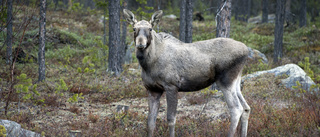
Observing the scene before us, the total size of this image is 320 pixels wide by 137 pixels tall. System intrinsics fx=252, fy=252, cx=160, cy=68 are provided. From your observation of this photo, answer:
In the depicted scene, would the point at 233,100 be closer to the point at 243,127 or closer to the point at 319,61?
the point at 243,127

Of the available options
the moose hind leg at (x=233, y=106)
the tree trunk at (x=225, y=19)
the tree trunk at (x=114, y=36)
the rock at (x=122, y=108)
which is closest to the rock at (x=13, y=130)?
the rock at (x=122, y=108)

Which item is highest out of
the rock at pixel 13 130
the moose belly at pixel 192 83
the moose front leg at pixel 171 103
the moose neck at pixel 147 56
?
the moose neck at pixel 147 56

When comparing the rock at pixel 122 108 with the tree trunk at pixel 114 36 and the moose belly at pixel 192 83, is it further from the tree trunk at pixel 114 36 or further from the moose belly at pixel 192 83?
the tree trunk at pixel 114 36

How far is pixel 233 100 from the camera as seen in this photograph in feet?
17.2

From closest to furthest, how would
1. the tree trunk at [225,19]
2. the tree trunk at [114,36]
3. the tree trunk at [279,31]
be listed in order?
the tree trunk at [225,19] < the tree trunk at [114,36] < the tree trunk at [279,31]

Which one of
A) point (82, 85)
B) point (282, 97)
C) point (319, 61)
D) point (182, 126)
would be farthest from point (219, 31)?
point (319, 61)

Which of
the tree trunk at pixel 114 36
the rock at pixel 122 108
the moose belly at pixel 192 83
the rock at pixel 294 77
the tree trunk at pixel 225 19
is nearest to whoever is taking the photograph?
the moose belly at pixel 192 83

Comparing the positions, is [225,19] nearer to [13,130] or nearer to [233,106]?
[233,106]

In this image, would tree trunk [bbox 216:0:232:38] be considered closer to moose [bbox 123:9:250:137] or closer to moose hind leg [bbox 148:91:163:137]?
moose [bbox 123:9:250:137]

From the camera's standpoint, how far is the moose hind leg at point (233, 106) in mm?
5191

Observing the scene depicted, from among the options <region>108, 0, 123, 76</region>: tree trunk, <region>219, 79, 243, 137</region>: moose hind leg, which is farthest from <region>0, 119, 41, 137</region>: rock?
<region>108, 0, 123, 76</region>: tree trunk

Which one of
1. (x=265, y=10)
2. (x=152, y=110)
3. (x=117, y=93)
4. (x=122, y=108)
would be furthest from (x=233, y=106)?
(x=265, y=10)

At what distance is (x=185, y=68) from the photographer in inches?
203

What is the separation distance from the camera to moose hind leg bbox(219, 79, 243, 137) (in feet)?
17.0
